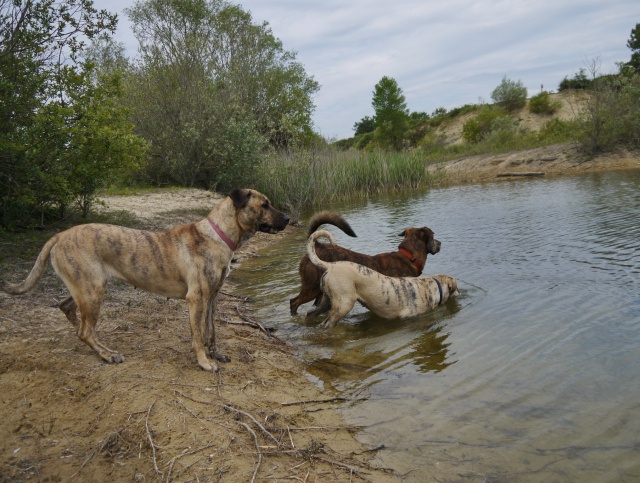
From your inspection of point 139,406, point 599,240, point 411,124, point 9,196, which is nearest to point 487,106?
point 411,124

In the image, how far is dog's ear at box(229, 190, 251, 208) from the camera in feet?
19.0

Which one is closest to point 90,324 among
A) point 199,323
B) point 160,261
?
point 160,261

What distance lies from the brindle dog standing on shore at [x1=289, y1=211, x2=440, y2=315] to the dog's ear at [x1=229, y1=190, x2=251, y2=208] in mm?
1894

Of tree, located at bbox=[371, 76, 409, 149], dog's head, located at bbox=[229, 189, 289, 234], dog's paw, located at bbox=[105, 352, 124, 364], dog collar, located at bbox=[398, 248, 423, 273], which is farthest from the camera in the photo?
tree, located at bbox=[371, 76, 409, 149]

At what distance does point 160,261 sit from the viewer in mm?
5609

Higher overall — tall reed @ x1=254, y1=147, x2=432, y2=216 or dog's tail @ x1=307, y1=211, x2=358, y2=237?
tall reed @ x1=254, y1=147, x2=432, y2=216

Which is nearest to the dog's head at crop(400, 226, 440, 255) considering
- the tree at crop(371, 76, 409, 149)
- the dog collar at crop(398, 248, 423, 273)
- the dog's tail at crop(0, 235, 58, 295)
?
the dog collar at crop(398, 248, 423, 273)

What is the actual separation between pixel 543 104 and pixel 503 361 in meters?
58.7

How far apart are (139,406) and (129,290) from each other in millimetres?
4326

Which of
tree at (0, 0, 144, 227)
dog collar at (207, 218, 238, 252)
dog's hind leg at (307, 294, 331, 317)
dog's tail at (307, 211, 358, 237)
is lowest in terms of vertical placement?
dog's hind leg at (307, 294, 331, 317)

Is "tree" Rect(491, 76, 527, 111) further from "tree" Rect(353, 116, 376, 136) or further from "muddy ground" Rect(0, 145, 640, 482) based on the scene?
"muddy ground" Rect(0, 145, 640, 482)

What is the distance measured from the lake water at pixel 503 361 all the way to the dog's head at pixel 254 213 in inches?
67.7

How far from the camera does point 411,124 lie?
66188mm

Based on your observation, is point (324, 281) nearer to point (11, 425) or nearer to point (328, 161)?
point (11, 425)
